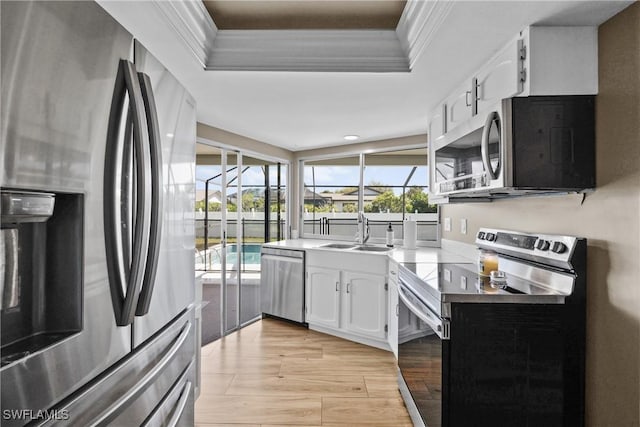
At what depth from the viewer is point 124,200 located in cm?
87

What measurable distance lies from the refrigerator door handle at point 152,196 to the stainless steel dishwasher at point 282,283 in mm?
2900

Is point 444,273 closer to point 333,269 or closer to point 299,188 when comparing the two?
→ point 333,269

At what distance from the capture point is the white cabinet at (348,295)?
325cm

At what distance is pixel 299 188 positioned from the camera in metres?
4.76

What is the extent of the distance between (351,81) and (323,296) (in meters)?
2.17

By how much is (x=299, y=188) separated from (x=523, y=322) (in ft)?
11.5

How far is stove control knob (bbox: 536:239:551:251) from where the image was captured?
66.9 inches

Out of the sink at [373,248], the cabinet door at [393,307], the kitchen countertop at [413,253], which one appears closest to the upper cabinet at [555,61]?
the kitchen countertop at [413,253]

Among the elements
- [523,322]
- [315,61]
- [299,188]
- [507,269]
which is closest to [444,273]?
[507,269]

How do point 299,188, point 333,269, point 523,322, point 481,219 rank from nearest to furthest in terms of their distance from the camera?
point 523,322
point 481,219
point 333,269
point 299,188

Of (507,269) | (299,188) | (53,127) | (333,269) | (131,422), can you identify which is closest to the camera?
(53,127)

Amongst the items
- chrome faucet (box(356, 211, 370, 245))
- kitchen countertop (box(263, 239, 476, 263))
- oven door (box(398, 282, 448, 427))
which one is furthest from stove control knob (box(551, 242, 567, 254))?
chrome faucet (box(356, 211, 370, 245))

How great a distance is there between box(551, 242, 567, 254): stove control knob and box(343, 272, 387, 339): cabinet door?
1710 millimetres

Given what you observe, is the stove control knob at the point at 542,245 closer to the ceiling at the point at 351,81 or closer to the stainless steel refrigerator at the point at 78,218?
the ceiling at the point at 351,81
